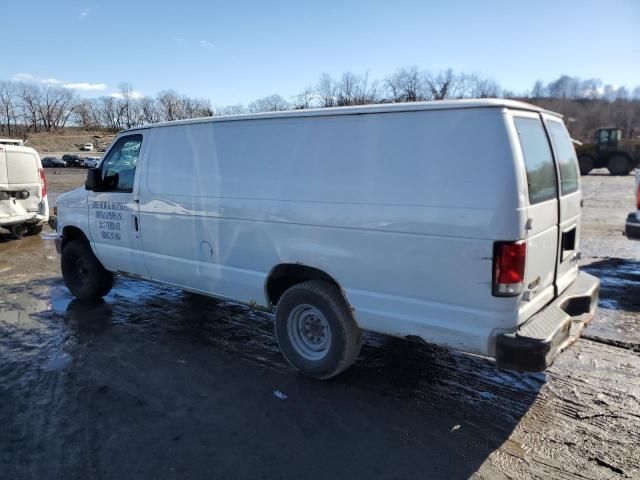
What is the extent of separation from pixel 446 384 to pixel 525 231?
162 cm

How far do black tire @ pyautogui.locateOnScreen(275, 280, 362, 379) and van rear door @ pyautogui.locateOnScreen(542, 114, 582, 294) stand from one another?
5.60 feet

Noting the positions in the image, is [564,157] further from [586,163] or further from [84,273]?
[586,163]

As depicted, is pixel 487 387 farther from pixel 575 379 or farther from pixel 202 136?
pixel 202 136

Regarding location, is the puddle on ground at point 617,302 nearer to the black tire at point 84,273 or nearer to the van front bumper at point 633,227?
the van front bumper at point 633,227

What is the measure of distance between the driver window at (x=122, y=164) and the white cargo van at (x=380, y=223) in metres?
0.31

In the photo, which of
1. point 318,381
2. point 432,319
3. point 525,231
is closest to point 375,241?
point 432,319

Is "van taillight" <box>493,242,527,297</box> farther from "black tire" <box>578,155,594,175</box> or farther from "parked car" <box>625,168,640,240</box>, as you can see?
"black tire" <box>578,155,594,175</box>

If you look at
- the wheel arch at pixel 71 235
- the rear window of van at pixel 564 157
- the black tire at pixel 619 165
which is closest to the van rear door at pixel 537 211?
the rear window of van at pixel 564 157

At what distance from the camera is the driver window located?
5.56 m

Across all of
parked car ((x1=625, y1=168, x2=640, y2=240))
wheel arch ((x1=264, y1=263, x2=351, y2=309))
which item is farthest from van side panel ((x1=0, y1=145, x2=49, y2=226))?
parked car ((x1=625, y1=168, x2=640, y2=240))

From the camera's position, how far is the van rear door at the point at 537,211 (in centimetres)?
325

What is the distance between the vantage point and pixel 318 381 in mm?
4195

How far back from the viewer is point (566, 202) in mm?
3930

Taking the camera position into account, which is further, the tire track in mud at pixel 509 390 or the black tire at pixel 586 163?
the black tire at pixel 586 163
